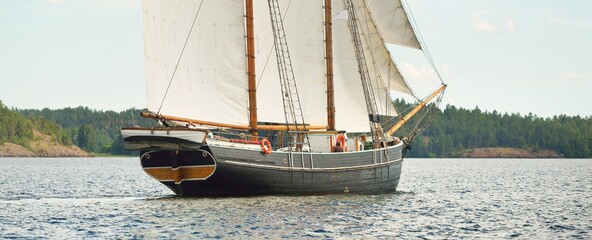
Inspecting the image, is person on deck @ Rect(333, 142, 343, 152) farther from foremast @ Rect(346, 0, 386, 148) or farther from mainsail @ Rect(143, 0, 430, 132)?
foremast @ Rect(346, 0, 386, 148)

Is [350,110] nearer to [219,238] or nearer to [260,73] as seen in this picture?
[260,73]

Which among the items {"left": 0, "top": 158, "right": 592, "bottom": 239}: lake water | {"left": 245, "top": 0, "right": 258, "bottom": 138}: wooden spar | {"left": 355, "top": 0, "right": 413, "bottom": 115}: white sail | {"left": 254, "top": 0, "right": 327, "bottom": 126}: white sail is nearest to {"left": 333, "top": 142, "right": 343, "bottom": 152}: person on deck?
{"left": 0, "top": 158, "right": 592, "bottom": 239}: lake water

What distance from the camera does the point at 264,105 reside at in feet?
189

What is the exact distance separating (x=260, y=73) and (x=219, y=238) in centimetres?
2201

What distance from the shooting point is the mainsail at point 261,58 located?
52500 mm

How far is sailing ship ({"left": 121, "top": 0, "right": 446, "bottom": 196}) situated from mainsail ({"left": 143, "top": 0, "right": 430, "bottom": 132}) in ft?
0.19

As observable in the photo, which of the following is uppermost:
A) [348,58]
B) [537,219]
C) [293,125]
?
[348,58]

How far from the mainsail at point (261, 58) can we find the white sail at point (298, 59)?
6cm

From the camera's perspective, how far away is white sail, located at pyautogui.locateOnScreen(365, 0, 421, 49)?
6475 cm

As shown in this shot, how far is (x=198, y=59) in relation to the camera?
53.3 m

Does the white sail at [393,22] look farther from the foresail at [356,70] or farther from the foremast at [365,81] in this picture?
the foremast at [365,81]

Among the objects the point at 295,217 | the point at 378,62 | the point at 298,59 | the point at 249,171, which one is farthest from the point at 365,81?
the point at 295,217

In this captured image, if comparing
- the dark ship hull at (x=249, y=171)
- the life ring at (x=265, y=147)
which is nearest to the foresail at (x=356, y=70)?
the dark ship hull at (x=249, y=171)

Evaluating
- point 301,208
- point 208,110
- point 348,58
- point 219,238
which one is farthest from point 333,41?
point 219,238
